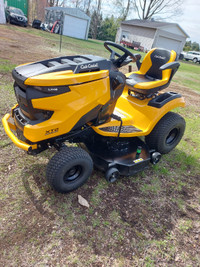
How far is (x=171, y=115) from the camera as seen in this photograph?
3104 mm

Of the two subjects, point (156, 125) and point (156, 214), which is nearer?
point (156, 214)

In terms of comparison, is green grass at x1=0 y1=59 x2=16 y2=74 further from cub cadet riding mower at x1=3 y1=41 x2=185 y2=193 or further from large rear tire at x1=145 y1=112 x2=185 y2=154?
large rear tire at x1=145 y1=112 x2=185 y2=154

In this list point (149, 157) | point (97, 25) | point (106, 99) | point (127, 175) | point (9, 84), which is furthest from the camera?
point (97, 25)

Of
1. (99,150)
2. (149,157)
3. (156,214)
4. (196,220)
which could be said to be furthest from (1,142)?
(196,220)

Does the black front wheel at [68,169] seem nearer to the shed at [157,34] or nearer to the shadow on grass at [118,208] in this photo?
the shadow on grass at [118,208]

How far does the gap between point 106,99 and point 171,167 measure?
1.66m

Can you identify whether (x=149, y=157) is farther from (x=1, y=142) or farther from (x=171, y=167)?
(x=1, y=142)

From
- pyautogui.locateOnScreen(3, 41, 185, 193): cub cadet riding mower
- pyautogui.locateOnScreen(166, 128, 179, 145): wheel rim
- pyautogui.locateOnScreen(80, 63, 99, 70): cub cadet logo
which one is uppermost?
pyautogui.locateOnScreen(80, 63, 99, 70): cub cadet logo

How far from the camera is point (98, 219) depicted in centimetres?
210

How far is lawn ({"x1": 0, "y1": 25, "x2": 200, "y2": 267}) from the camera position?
69.7 inches

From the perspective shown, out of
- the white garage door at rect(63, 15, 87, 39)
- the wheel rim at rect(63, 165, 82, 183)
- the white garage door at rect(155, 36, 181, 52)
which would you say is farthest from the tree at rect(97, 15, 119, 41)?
the wheel rim at rect(63, 165, 82, 183)

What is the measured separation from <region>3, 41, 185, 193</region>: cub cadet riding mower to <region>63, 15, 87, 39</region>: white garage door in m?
21.5

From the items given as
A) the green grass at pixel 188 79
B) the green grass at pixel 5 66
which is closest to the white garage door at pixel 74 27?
the green grass at pixel 188 79

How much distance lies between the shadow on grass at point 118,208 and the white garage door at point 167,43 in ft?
90.8
